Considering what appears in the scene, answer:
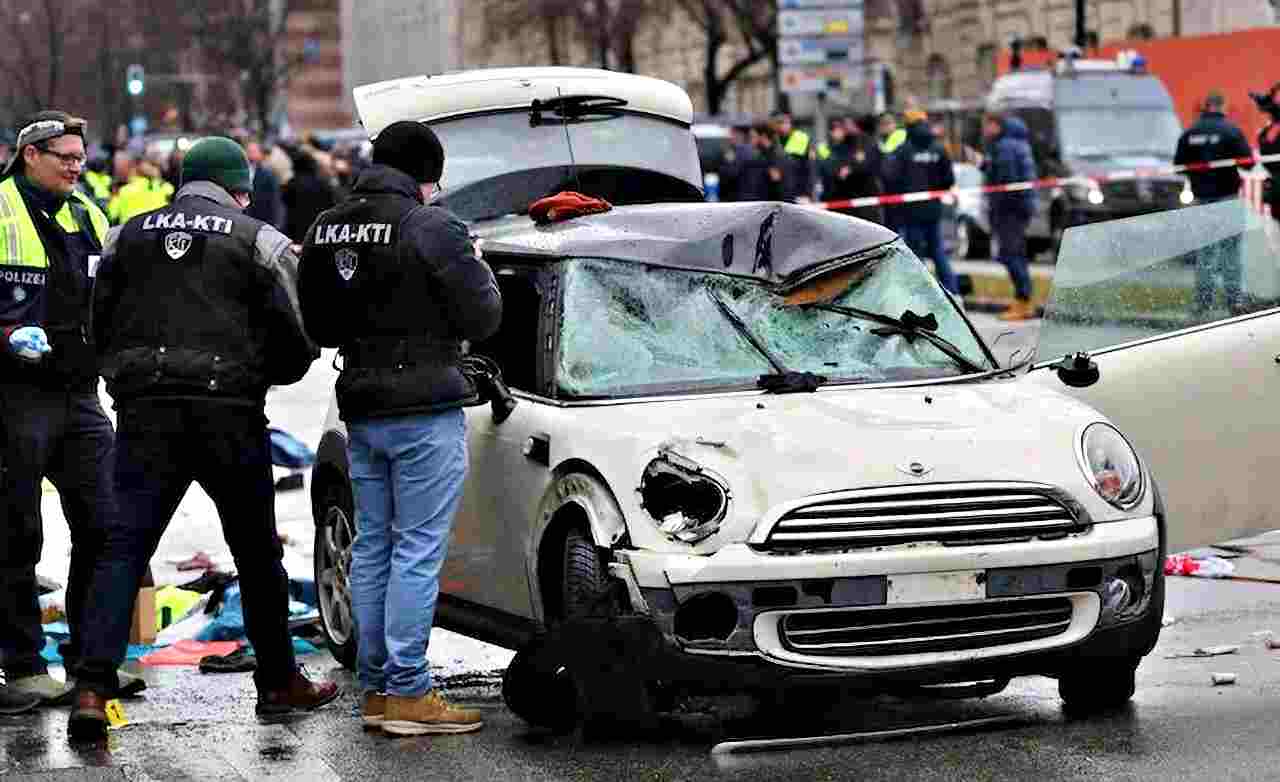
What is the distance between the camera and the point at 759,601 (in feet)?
22.5

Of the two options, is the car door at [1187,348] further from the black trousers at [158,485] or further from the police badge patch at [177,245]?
the police badge patch at [177,245]

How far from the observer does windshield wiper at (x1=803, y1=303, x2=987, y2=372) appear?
805cm

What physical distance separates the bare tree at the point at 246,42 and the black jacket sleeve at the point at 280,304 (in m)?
77.6

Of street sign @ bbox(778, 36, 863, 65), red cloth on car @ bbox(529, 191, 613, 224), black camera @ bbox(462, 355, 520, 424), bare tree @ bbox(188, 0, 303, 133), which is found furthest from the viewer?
bare tree @ bbox(188, 0, 303, 133)

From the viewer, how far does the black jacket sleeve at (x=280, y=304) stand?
7547mm

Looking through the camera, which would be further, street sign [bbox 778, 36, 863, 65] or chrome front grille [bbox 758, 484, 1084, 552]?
street sign [bbox 778, 36, 863, 65]

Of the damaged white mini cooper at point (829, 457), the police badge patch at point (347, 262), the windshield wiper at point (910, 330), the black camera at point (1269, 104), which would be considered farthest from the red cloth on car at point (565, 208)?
the black camera at point (1269, 104)

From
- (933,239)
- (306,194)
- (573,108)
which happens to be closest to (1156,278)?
(573,108)

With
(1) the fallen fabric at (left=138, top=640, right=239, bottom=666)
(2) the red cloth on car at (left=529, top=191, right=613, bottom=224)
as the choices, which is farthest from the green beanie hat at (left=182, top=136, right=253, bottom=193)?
(1) the fallen fabric at (left=138, top=640, right=239, bottom=666)

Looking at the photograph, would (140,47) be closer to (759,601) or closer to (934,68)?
(934,68)

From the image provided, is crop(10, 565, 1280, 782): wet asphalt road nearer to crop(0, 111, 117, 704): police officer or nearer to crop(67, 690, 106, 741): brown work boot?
crop(67, 690, 106, 741): brown work boot

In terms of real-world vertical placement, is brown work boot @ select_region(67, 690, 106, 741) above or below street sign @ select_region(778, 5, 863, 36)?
below

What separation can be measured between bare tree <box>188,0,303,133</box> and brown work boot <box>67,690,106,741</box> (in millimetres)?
77881

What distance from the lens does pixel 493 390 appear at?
782cm
